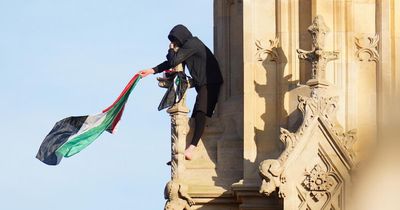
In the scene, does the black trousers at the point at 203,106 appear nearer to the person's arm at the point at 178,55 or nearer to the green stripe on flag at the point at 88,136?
the person's arm at the point at 178,55

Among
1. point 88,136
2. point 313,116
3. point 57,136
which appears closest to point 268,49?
point 313,116

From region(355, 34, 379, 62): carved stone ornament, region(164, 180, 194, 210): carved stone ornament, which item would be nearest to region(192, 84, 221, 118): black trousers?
region(164, 180, 194, 210): carved stone ornament

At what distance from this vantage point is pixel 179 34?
1758cm

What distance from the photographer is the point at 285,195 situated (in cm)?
1525

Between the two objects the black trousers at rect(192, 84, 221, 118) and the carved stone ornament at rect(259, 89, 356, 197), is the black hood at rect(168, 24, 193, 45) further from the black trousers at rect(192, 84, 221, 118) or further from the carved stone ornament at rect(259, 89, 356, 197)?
the carved stone ornament at rect(259, 89, 356, 197)

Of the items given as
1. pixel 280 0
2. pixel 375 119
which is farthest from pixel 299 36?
pixel 375 119

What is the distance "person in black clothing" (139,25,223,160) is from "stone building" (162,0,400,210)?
0.76ft

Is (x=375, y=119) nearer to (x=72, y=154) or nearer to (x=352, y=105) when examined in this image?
(x=352, y=105)

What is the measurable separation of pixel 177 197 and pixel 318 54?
11.0 feet

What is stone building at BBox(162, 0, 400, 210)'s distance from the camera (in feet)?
50.1

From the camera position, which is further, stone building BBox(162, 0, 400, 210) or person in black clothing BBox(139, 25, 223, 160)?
person in black clothing BBox(139, 25, 223, 160)

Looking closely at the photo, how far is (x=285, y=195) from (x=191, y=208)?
2.39 metres

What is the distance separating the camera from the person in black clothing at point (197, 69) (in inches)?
691

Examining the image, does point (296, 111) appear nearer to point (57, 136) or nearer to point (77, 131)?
point (77, 131)
